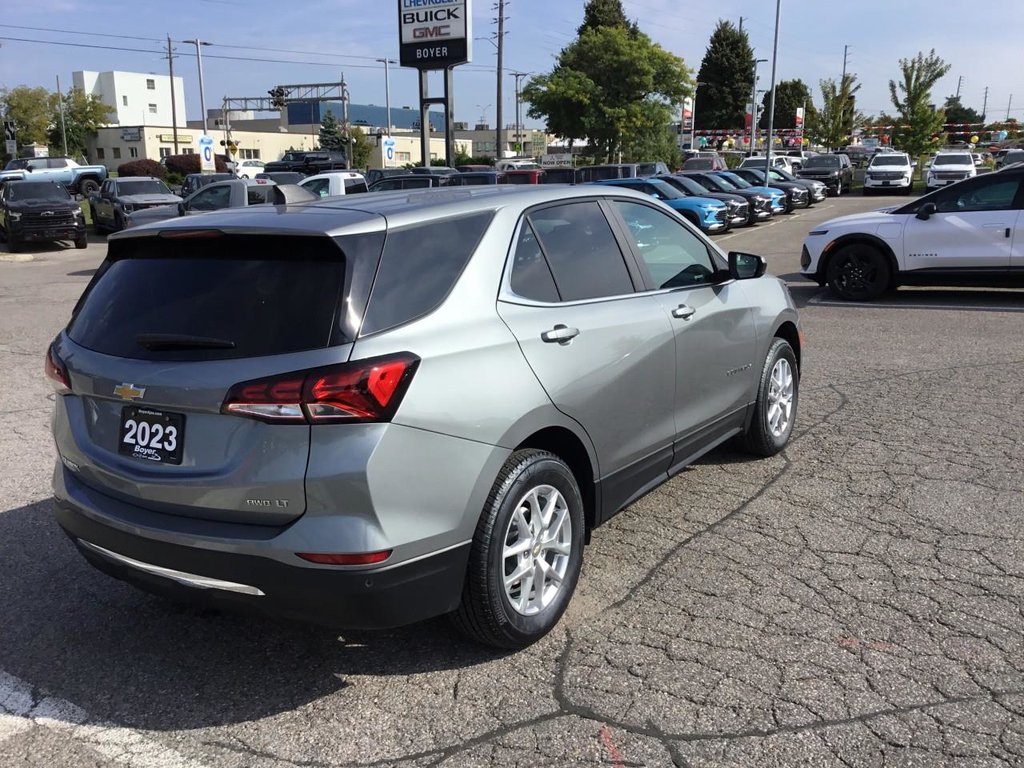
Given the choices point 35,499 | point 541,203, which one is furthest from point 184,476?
point 35,499

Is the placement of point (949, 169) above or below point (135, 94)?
below

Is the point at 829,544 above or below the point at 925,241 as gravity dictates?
below

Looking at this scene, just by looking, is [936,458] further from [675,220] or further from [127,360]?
[127,360]

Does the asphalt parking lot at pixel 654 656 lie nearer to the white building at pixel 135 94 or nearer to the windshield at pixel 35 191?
the windshield at pixel 35 191

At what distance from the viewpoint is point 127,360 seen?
3.20 m

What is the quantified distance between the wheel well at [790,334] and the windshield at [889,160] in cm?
3946

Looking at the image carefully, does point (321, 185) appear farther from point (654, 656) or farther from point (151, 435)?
point (654, 656)

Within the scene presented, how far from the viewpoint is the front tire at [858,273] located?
11.8 meters

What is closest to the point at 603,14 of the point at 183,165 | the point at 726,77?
the point at 726,77

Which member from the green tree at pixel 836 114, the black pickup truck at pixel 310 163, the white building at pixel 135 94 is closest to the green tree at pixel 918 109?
the green tree at pixel 836 114

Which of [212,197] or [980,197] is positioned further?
[212,197]

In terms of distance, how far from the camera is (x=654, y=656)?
11.3ft

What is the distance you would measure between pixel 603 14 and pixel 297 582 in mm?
77207

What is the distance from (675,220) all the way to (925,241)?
774 cm
